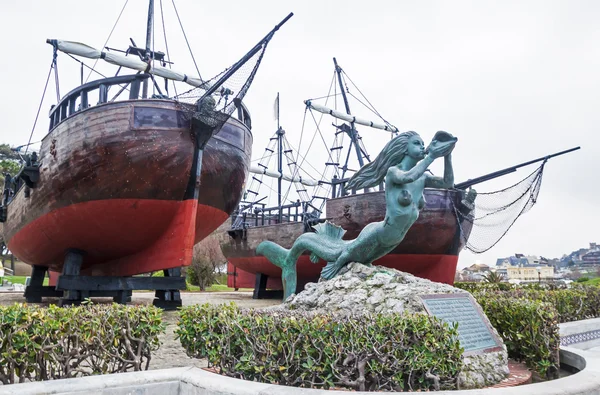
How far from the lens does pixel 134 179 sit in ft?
31.4

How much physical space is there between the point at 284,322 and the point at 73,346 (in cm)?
188

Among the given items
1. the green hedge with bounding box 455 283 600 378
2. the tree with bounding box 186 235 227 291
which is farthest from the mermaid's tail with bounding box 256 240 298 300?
the tree with bounding box 186 235 227 291

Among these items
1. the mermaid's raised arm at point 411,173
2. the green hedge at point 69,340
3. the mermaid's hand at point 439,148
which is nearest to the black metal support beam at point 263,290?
the mermaid's raised arm at point 411,173

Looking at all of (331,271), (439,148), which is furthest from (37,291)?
(439,148)

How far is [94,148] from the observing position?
31.5ft

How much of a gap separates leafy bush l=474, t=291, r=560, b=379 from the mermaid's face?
92.8 inches

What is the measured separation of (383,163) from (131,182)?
211 inches

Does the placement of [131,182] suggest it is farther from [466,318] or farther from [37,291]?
[466,318]

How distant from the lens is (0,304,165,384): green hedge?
3.87m

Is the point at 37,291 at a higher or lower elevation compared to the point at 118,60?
lower

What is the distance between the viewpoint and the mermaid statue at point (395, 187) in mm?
6538

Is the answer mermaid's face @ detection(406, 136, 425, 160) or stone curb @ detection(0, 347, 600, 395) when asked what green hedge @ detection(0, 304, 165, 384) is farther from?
mermaid's face @ detection(406, 136, 425, 160)

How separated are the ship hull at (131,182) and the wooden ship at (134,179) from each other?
0.07 ft

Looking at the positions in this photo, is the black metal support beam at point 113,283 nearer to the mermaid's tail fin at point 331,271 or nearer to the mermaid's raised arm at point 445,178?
the mermaid's tail fin at point 331,271
